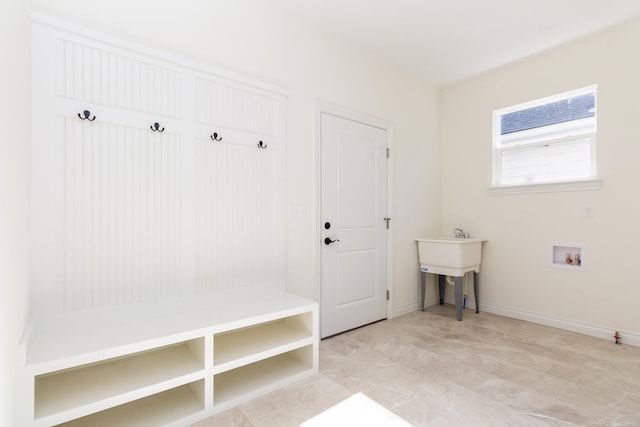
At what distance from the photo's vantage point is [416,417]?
171cm

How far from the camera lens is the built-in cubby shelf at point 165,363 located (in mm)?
1415

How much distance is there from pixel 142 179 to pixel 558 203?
3489mm

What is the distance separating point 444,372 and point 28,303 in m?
2.38

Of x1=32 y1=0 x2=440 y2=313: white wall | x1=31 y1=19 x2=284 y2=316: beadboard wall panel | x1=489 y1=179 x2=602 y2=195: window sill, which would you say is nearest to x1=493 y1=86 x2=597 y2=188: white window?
x1=489 y1=179 x2=602 y2=195: window sill

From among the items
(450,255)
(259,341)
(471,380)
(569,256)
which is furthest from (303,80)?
(569,256)

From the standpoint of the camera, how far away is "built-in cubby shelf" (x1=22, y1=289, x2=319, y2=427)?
142cm

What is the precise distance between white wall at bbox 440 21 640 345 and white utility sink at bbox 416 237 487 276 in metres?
0.27

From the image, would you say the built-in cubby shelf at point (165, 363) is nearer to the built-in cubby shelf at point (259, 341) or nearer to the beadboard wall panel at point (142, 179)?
the built-in cubby shelf at point (259, 341)

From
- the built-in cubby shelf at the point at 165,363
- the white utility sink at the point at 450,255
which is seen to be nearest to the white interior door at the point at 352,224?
the white utility sink at the point at 450,255

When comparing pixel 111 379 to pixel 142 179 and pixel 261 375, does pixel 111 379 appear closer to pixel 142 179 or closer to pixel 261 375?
pixel 261 375

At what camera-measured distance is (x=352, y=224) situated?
3.10m

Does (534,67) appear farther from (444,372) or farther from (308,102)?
(444,372)

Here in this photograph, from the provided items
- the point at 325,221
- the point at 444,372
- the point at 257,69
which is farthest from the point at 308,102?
the point at 444,372

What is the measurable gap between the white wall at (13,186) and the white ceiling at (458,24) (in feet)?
5.67
